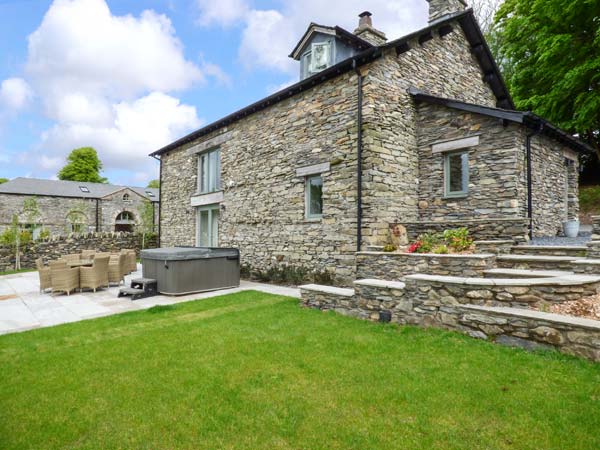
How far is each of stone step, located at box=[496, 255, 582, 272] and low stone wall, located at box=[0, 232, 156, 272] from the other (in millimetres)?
17195

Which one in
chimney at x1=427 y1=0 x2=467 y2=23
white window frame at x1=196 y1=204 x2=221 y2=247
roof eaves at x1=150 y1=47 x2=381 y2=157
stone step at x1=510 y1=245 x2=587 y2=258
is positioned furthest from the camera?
white window frame at x1=196 y1=204 x2=221 y2=247

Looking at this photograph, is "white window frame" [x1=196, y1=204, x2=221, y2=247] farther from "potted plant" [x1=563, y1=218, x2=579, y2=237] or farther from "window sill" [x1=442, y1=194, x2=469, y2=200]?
"potted plant" [x1=563, y1=218, x2=579, y2=237]

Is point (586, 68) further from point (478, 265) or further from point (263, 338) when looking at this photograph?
point (263, 338)

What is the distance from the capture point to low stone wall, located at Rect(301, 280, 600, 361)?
3.36 metres

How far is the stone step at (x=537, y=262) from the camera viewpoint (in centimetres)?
500

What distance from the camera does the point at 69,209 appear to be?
28625mm

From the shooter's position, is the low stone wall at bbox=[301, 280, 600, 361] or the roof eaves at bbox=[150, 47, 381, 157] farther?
the roof eaves at bbox=[150, 47, 381, 157]

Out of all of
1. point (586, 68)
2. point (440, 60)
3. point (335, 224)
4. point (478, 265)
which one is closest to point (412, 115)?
point (440, 60)

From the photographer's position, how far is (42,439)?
2.46 metres

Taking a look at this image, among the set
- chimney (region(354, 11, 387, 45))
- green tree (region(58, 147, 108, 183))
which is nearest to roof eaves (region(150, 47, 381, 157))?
chimney (region(354, 11, 387, 45))

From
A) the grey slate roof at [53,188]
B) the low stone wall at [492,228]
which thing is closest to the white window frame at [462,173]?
the low stone wall at [492,228]

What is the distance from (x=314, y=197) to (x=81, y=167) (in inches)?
1830

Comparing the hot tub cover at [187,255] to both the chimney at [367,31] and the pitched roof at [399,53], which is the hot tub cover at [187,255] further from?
the chimney at [367,31]

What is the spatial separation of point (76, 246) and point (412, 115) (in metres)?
16.2
